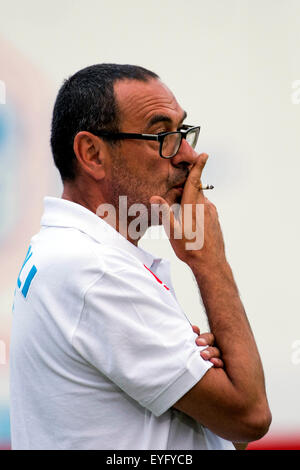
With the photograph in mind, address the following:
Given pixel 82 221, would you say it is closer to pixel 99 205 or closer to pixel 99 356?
pixel 99 205

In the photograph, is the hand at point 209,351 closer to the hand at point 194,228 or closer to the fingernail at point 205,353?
the fingernail at point 205,353

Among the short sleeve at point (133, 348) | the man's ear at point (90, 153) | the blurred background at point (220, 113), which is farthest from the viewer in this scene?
the blurred background at point (220, 113)

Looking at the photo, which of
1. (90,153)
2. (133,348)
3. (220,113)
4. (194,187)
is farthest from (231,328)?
(220,113)

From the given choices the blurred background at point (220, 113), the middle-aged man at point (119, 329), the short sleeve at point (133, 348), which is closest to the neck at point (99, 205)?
the middle-aged man at point (119, 329)

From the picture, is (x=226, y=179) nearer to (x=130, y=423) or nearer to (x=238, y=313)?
(x=238, y=313)

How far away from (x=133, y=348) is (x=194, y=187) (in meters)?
0.45

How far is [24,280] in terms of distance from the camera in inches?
43.4

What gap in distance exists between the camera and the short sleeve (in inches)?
38.1

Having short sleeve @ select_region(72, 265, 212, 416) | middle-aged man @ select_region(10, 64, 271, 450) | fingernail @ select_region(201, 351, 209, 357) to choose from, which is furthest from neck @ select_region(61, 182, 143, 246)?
fingernail @ select_region(201, 351, 209, 357)

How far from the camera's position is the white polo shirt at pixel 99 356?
38.3 inches

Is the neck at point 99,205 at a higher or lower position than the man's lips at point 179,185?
lower

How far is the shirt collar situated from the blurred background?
1066 mm

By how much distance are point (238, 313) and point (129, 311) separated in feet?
0.83

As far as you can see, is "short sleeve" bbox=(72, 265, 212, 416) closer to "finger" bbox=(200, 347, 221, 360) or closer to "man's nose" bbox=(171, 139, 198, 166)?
"finger" bbox=(200, 347, 221, 360)
